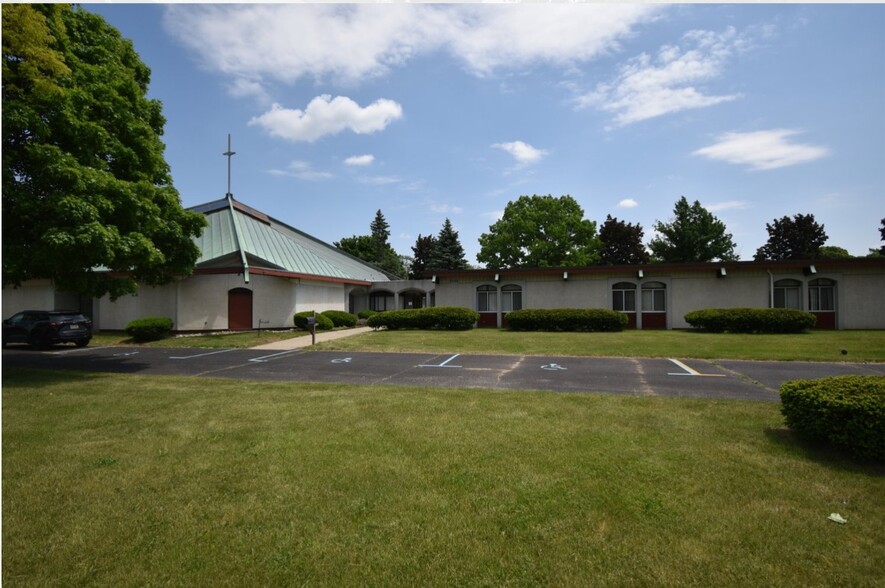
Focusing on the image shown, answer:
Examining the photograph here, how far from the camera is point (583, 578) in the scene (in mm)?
3250

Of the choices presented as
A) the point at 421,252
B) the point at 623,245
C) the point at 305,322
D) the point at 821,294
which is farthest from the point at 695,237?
the point at 305,322

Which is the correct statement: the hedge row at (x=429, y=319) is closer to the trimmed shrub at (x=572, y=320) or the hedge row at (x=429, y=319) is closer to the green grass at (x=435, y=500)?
the trimmed shrub at (x=572, y=320)

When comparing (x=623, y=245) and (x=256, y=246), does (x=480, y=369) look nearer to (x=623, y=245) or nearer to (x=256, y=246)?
(x=256, y=246)

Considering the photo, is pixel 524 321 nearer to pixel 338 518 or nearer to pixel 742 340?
pixel 742 340

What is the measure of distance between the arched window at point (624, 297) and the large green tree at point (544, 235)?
85.0 feet

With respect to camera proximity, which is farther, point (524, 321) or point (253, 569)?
point (524, 321)

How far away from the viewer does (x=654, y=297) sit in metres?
26.4

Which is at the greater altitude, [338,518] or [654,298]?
[654,298]

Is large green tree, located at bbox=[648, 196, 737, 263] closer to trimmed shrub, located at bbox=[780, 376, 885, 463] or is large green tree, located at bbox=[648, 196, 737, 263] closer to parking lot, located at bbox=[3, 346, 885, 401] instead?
parking lot, located at bbox=[3, 346, 885, 401]

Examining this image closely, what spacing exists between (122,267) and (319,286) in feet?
56.3

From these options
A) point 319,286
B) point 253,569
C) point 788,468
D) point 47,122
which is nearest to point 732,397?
point 788,468

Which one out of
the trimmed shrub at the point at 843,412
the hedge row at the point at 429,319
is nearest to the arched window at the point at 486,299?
the hedge row at the point at 429,319

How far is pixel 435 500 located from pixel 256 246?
2644 centimetres

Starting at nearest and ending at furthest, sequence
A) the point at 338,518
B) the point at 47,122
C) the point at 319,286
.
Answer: the point at 338,518 < the point at 47,122 < the point at 319,286
